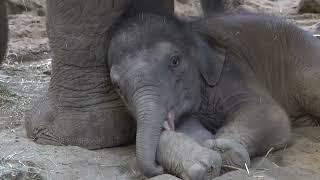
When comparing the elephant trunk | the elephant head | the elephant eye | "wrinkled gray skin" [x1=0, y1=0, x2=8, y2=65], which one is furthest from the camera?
"wrinkled gray skin" [x1=0, y1=0, x2=8, y2=65]

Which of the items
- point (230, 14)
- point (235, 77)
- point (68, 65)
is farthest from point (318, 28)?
point (68, 65)

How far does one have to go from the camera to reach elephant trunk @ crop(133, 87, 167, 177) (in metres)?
4.36

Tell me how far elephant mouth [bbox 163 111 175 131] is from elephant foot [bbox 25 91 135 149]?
516mm

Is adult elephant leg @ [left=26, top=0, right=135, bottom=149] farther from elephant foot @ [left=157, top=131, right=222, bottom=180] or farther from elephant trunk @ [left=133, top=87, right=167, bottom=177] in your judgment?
elephant foot @ [left=157, top=131, right=222, bottom=180]

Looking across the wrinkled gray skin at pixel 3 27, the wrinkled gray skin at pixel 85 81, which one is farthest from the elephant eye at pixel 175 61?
the wrinkled gray skin at pixel 3 27

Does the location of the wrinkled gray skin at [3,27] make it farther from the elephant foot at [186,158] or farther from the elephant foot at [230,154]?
the elephant foot at [230,154]

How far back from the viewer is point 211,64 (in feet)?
16.7

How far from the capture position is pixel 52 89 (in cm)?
540

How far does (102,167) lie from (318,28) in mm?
3411

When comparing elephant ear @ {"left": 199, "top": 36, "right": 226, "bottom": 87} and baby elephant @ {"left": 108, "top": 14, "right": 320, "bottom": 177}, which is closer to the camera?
baby elephant @ {"left": 108, "top": 14, "right": 320, "bottom": 177}

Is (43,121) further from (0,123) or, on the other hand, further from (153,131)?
(153,131)

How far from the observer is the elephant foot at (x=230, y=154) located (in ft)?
14.4

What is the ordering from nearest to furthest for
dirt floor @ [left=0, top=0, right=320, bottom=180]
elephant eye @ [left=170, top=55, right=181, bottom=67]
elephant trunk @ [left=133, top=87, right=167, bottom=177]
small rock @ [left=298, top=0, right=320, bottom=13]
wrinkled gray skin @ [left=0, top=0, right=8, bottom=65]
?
elephant trunk @ [left=133, top=87, right=167, bottom=177]
dirt floor @ [left=0, top=0, right=320, bottom=180]
elephant eye @ [left=170, top=55, right=181, bottom=67]
wrinkled gray skin @ [left=0, top=0, right=8, bottom=65]
small rock @ [left=298, top=0, right=320, bottom=13]

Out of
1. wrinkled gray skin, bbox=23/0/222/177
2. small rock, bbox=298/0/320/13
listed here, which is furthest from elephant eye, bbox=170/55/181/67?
small rock, bbox=298/0/320/13
